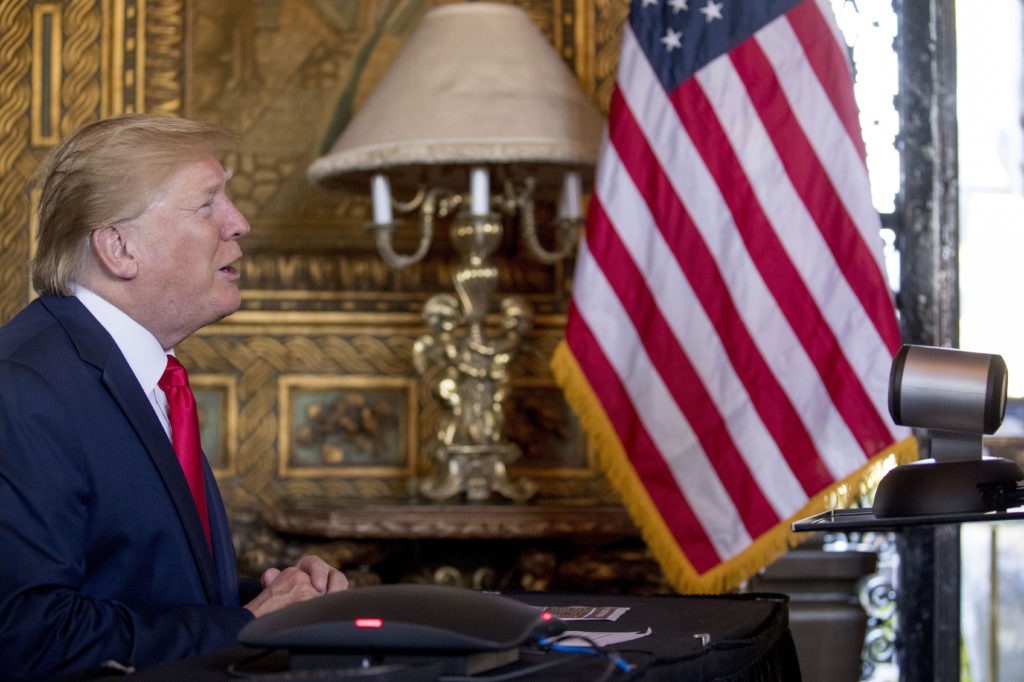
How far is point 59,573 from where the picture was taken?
1.36 metres

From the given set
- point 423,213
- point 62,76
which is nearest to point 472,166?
point 423,213

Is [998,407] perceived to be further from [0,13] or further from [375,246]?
[0,13]

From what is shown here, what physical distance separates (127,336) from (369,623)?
29.4 inches

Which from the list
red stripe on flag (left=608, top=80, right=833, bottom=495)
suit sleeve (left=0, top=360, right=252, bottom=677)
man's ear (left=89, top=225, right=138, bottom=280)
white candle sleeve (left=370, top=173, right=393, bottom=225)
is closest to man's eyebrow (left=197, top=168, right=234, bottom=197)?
man's ear (left=89, top=225, right=138, bottom=280)

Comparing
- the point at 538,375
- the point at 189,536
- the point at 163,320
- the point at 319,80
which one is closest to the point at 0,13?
the point at 319,80

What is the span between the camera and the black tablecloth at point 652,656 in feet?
3.62

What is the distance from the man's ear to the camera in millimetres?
1654

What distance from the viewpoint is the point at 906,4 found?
12.1ft

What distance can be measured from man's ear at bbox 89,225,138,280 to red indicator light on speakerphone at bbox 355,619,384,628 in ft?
2.48

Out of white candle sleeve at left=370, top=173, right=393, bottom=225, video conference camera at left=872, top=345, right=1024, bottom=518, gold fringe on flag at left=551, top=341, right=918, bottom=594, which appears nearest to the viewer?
video conference camera at left=872, top=345, right=1024, bottom=518

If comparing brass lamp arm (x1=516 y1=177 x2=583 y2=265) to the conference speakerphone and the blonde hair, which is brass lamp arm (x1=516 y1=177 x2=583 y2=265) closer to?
the blonde hair

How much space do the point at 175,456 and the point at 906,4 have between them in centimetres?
280

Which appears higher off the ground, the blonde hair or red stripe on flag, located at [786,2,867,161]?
red stripe on flag, located at [786,2,867,161]

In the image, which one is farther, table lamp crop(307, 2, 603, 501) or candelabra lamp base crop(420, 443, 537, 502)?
candelabra lamp base crop(420, 443, 537, 502)
